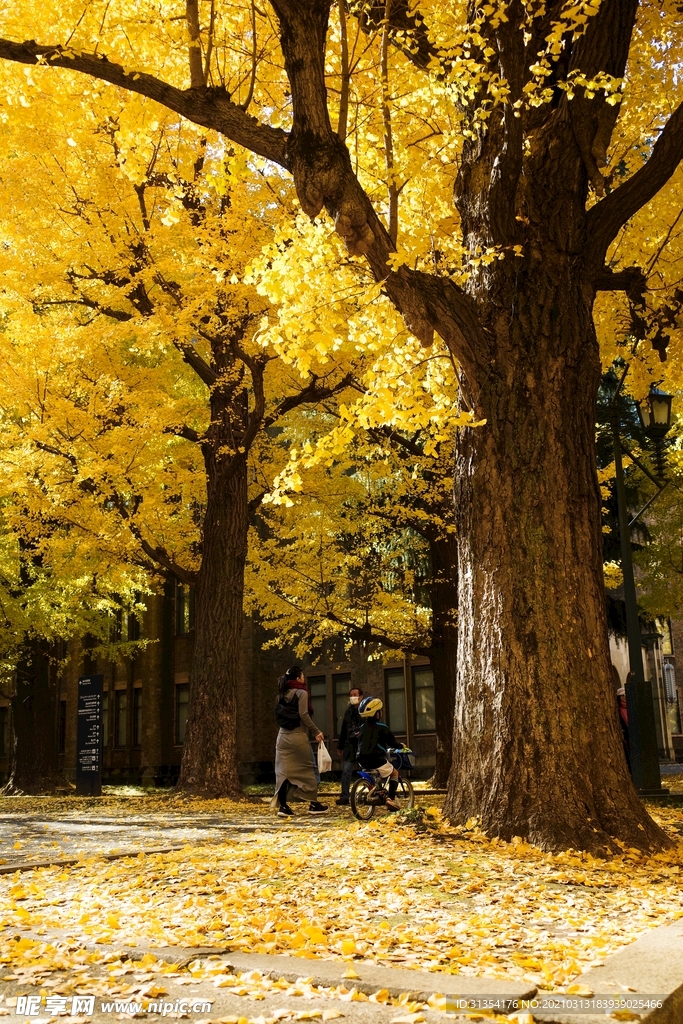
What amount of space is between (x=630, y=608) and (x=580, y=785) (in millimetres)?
8755

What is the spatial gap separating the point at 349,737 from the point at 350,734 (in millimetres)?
47

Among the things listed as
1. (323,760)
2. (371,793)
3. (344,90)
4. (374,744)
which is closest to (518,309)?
(344,90)

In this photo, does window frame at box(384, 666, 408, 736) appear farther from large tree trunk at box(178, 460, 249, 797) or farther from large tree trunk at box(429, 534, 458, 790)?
large tree trunk at box(178, 460, 249, 797)

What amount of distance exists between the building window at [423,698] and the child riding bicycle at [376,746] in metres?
19.0

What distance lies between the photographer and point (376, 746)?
11.3 m

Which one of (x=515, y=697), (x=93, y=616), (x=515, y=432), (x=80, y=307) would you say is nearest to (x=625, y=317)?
(x=515, y=432)

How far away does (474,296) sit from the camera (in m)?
8.73

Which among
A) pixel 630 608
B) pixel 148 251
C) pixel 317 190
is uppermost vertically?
pixel 148 251

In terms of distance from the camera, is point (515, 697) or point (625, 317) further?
point (625, 317)

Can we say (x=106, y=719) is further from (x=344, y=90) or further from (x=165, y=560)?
(x=344, y=90)

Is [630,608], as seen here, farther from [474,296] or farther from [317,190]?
[317,190]

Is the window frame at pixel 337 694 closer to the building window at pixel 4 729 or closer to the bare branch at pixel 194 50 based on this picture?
the building window at pixel 4 729

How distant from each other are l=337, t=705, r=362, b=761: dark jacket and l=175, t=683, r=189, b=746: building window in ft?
67.9

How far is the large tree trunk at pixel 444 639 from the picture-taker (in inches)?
692
